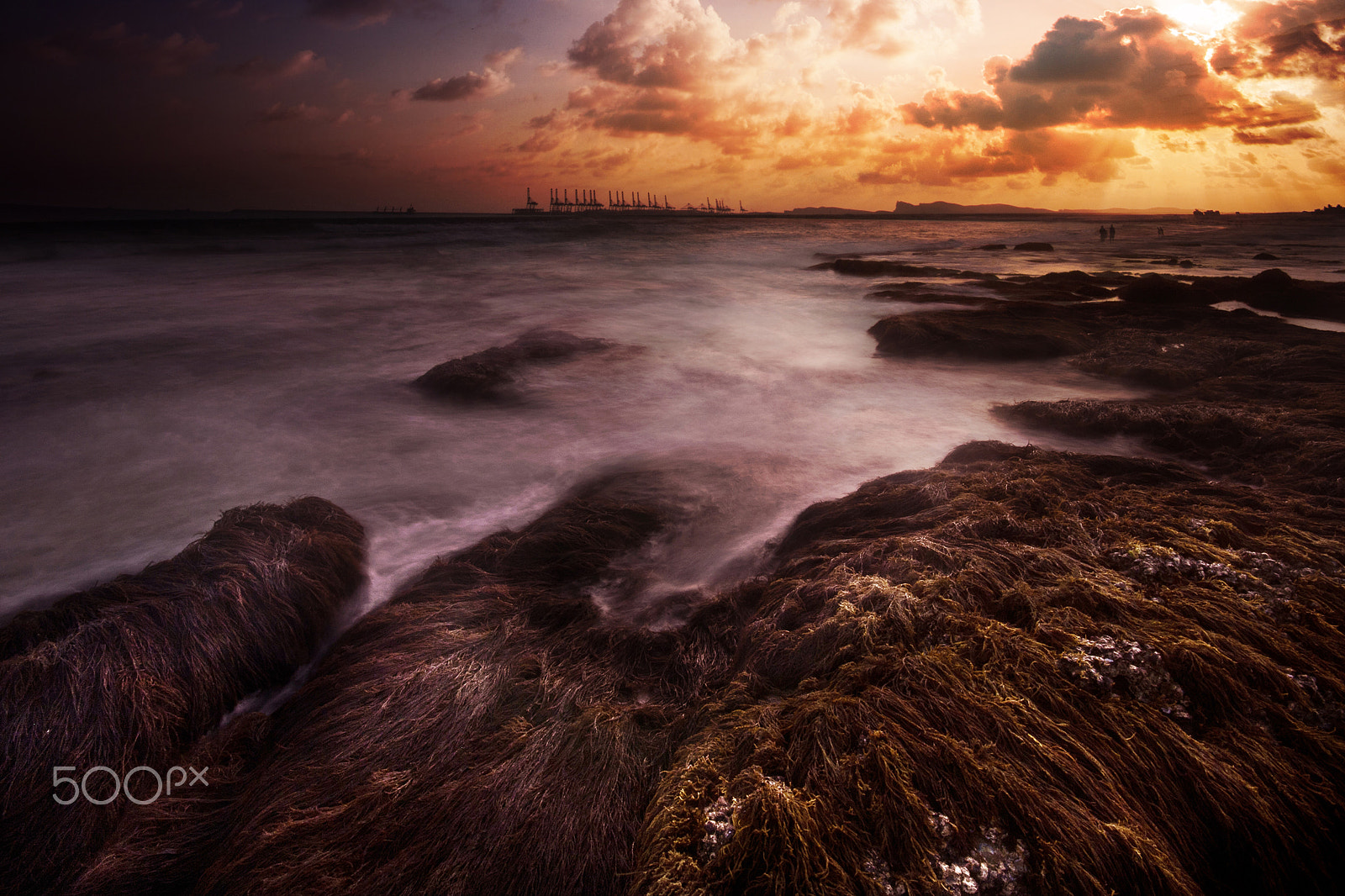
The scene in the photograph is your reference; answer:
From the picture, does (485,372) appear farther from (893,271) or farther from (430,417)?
(893,271)

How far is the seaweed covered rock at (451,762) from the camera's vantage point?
1.70 meters

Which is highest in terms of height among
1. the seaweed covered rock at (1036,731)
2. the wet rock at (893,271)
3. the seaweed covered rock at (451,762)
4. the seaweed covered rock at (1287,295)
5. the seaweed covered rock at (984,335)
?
the wet rock at (893,271)

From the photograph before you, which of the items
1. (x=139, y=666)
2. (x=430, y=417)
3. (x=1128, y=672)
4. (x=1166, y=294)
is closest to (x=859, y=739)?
(x=1128, y=672)

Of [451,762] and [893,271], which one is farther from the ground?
[893,271]

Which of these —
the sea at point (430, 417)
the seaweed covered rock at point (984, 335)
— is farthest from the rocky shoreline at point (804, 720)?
the seaweed covered rock at point (984, 335)

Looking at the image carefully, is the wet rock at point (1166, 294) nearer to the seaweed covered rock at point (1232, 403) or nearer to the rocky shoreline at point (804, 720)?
the seaweed covered rock at point (1232, 403)

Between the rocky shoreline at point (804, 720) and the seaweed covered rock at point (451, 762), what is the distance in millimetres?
11

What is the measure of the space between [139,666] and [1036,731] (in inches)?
144

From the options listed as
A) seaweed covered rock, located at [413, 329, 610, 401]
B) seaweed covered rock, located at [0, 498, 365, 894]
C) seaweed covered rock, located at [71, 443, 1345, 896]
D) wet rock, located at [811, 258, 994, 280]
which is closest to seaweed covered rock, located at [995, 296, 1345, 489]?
seaweed covered rock, located at [71, 443, 1345, 896]

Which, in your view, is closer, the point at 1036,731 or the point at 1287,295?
the point at 1036,731

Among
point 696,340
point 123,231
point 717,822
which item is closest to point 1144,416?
point 717,822

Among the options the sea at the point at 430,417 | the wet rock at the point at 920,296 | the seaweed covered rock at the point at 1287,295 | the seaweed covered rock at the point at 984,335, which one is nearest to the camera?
the sea at the point at 430,417

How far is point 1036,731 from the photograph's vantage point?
167 centimetres

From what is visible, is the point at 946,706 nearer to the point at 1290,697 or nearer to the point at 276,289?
the point at 1290,697
